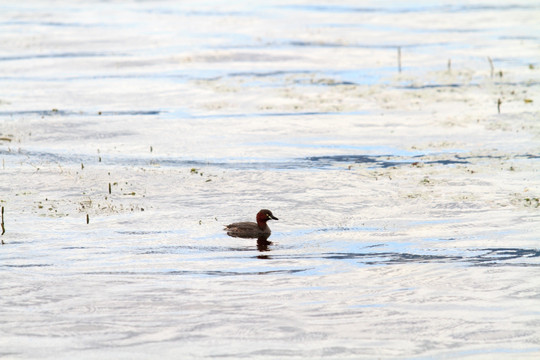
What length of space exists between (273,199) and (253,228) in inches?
107

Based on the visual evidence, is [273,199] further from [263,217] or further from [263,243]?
[263,243]

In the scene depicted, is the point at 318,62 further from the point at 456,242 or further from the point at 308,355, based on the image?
the point at 308,355

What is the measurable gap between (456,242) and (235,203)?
4.37m

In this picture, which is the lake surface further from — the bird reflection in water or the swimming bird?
the swimming bird

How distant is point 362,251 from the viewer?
13.9 meters

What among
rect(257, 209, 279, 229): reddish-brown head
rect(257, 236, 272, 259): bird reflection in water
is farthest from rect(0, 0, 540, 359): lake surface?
rect(257, 209, 279, 229): reddish-brown head

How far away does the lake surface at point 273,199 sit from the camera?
36.8 ft

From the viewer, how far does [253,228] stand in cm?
1453

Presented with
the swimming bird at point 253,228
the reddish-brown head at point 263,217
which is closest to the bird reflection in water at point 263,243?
the swimming bird at point 253,228

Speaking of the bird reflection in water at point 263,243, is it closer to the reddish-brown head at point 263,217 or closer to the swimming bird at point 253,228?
the swimming bird at point 253,228

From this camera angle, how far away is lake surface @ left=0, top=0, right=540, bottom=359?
36.8 feet

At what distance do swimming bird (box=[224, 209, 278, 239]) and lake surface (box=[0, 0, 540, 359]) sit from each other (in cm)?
20

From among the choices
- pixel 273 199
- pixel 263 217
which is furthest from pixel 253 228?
pixel 273 199

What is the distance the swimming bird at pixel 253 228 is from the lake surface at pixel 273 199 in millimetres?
198
